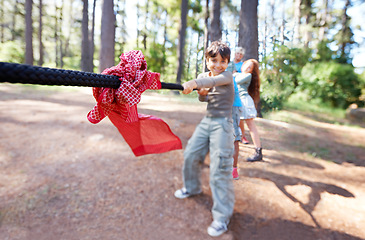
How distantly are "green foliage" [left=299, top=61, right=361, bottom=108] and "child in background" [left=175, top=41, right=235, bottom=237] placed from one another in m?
15.2

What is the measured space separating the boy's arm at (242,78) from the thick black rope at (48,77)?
81 centimetres

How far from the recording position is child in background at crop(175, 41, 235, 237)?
1.25m

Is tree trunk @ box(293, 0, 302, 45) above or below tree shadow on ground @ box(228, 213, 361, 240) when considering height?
above

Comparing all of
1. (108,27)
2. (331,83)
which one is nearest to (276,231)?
(108,27)

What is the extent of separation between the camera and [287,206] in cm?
206

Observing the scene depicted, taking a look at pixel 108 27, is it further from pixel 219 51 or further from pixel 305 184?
pixel 305 184

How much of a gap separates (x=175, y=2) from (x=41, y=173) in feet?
16.7

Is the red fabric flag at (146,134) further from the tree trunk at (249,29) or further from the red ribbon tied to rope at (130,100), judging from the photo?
the tree trunk at (249,29)

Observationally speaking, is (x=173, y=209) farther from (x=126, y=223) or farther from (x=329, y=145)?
(x=329, y=145)

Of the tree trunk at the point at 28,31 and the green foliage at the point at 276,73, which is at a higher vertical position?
the tree trunk at the point at 28,31

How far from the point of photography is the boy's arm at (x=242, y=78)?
1.43 m

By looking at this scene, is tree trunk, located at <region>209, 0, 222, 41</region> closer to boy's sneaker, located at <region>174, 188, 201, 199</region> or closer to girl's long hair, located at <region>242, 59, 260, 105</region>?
girl's long hair, located at <region>242, 59, 260, 105</region>

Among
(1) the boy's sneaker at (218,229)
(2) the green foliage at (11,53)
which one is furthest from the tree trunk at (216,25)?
(2) the green foliage at (11,53)

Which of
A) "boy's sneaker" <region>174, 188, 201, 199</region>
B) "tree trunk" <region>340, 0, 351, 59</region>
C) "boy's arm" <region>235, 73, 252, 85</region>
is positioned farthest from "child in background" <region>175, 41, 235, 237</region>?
"tree trunk" <region>340, 0, 351, 59</region>
